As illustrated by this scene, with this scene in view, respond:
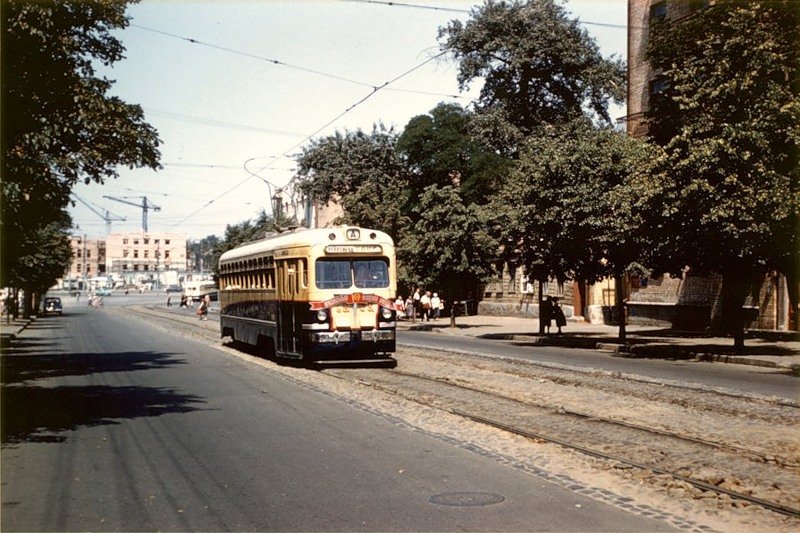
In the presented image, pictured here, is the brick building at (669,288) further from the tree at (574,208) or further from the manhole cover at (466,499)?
the manhole cover at (466,499)

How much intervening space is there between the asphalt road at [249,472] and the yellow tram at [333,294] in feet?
14.0

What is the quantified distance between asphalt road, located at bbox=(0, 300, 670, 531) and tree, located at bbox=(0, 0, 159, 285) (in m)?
3.27

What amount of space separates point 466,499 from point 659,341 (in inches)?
916

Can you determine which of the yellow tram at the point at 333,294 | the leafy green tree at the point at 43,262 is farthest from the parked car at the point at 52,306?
the yellow tram at the point at 333,294

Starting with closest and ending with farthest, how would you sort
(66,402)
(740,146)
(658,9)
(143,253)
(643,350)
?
(66,402)
(740,146)
(643,350)
(658,9)
(143,253)

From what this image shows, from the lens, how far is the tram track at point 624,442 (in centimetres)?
755

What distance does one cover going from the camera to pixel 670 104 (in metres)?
22.7

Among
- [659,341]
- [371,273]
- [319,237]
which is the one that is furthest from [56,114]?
[659,341]

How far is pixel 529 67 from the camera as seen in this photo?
48531 mm

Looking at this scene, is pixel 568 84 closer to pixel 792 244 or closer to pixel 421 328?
pixel 421 328

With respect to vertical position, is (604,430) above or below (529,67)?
below

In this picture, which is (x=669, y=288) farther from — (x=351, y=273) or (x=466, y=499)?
(x=466, y=499)

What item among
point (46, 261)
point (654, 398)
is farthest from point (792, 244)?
point (46, 261)

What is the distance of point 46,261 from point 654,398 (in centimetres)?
4299
